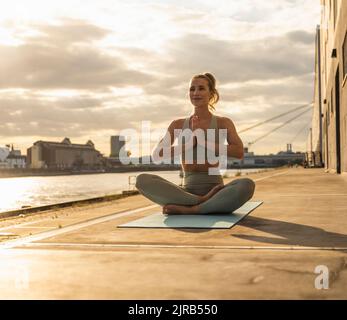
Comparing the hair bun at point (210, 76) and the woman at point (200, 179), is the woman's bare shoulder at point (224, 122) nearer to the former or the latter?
the woman at point (200, 179)

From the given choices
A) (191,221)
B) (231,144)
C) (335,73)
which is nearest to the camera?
(191,221)

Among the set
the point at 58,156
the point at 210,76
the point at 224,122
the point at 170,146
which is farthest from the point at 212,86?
the point at 58,156

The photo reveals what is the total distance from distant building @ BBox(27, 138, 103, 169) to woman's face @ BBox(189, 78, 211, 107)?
535 feet

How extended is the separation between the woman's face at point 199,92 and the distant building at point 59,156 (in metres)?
163

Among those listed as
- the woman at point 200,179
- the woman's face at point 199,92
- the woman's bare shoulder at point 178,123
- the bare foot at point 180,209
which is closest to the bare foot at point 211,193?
the woman at point 200,179

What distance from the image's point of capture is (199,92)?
20.9ft

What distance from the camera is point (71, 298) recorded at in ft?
8.75

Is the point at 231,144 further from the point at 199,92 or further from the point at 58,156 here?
the point at 58,156

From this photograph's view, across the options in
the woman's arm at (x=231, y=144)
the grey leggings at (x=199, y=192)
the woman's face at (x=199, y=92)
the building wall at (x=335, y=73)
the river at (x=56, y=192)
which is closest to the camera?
the woman's arm at (x=231, y=144)

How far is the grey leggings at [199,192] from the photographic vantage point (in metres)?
6.25

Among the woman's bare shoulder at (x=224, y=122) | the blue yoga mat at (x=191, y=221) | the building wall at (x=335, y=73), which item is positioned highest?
the building wall at (x=335, y=73)

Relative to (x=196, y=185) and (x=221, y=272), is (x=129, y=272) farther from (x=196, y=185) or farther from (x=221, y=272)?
(x=196, y=185)

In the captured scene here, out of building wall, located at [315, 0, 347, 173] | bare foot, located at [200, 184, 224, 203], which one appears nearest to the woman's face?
bare foot, located at [200, 184, 224, 203]

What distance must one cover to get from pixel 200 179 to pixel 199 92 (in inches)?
45.8
